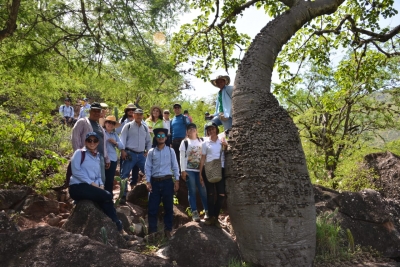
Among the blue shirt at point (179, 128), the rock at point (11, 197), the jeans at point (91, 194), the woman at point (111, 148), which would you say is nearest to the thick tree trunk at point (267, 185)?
the jeans at point (91, 194)

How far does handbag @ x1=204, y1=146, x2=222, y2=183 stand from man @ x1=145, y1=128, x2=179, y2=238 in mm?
579

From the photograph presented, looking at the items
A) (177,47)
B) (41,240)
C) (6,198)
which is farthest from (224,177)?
(177,47)

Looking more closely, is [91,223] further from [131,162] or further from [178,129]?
[178,129]

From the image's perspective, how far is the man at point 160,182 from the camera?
4.48 meters

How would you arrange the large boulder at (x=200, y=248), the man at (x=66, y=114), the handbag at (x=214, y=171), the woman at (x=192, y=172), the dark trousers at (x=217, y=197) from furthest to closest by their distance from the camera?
the man at (x=66, y=114), the woman at (x=192, y=172), the dark trousers at (x=217, y=197), the handbag at (x=214, y=171), the large boulder at (x=200, y=248)

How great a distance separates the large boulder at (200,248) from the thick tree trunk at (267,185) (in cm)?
20

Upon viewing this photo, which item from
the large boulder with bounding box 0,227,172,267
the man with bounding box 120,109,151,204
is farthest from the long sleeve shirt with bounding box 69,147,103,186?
the man with bounding box 120,109,151,204

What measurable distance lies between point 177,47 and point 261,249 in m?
4.86

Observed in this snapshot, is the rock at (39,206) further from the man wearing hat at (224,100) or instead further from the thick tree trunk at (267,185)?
the thick tree trunk at (267,185)

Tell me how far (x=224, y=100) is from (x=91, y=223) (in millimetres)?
2554

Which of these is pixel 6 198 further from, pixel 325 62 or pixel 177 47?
pixel 325 62

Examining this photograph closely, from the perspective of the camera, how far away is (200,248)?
3.78 metres

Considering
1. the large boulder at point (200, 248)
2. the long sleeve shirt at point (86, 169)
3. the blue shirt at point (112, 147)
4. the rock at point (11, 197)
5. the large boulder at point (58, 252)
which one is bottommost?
the large boulder at point (200, 248)

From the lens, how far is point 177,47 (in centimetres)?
711
